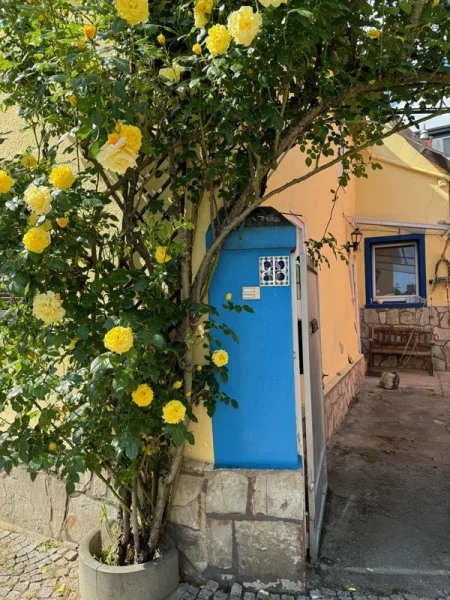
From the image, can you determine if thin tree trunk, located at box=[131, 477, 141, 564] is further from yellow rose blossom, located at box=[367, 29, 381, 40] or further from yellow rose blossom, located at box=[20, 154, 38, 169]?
yellow rose blossom, located at box=[367, 29, 381, 40]

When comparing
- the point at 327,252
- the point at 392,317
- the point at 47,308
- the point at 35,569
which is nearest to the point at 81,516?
the point at 35,569

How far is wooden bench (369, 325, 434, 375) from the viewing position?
857cm

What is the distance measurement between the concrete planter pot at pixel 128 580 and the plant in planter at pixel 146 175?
123 mm

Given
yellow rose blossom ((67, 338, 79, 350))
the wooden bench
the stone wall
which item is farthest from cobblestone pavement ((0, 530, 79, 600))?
the stone wall

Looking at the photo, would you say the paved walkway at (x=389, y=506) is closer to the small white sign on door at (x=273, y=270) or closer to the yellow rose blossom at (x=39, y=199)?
the small white sign on door at (x=273, y=270)

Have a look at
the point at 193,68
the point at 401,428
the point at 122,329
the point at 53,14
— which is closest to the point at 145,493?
the point at 122,329

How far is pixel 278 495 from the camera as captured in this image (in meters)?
2.25

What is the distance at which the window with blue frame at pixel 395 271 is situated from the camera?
8.82 m

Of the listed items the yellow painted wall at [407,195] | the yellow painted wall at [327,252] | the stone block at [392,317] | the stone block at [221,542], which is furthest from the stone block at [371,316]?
the stone block at [221,542]

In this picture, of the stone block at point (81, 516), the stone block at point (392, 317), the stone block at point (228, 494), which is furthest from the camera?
the stone block at point (392, 317)

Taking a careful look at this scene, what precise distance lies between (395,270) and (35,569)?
27.8 feet

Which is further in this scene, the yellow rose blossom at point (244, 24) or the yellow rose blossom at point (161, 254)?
the yellow rose blossom at point (161, 254)

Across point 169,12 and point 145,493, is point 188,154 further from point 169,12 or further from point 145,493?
point 145,493

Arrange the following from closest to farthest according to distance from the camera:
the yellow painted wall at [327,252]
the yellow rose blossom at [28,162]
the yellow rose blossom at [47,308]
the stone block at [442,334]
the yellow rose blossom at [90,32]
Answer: the yellow rose blossom at [90,32] < the yellow rose blossom at [47,308] < the yellow rose blossom at [28,162] < the yellow painted wall at [327,252] < the stone block at [442,334]
